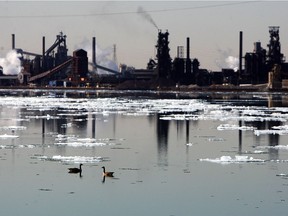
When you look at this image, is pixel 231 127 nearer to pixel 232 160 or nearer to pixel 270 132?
pixel 270 132

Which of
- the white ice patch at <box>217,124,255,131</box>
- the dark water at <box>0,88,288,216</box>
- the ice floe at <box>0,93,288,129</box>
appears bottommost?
the dark water at <box>0,88,288,216</box>

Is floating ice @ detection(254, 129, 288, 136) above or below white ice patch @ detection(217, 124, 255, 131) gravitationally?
below

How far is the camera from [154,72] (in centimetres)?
14475

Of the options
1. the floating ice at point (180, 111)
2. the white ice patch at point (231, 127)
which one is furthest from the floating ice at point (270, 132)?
the floating ice at point (180, 111)

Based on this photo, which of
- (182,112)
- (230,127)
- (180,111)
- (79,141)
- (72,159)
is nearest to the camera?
(72,159)

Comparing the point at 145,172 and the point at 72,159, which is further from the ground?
the point at 72,159

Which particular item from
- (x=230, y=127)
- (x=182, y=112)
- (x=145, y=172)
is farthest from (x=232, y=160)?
(x=182, y=112)

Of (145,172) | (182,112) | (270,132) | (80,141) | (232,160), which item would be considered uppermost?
(182,112)

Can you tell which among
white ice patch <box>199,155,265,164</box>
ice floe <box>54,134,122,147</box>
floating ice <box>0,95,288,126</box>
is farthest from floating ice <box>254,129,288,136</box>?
white ice patch <box>199,155,265,164</box>

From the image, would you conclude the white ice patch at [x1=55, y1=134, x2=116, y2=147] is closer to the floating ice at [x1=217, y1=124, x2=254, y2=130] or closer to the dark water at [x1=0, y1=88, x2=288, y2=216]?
the dark water at [x1=0, y1=88, x2=288, y2=216]

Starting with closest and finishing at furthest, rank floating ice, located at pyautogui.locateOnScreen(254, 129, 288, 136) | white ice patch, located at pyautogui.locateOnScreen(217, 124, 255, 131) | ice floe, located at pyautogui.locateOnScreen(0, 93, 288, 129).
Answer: floating ice, located at pyautogui.locateOnScreen(254, 129, 288, 136) → white ice patch, located at pyautogui.locateOnScreen(217, 124, 255, 131) → ice floe, located at pyautogui.locateOnScreen(0, 93, 288, 129)

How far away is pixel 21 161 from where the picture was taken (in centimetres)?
1973

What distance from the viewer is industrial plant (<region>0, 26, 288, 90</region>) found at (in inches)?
5022

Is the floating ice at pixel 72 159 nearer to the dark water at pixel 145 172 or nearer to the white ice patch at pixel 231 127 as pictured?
the dark water at pixel 145 172
